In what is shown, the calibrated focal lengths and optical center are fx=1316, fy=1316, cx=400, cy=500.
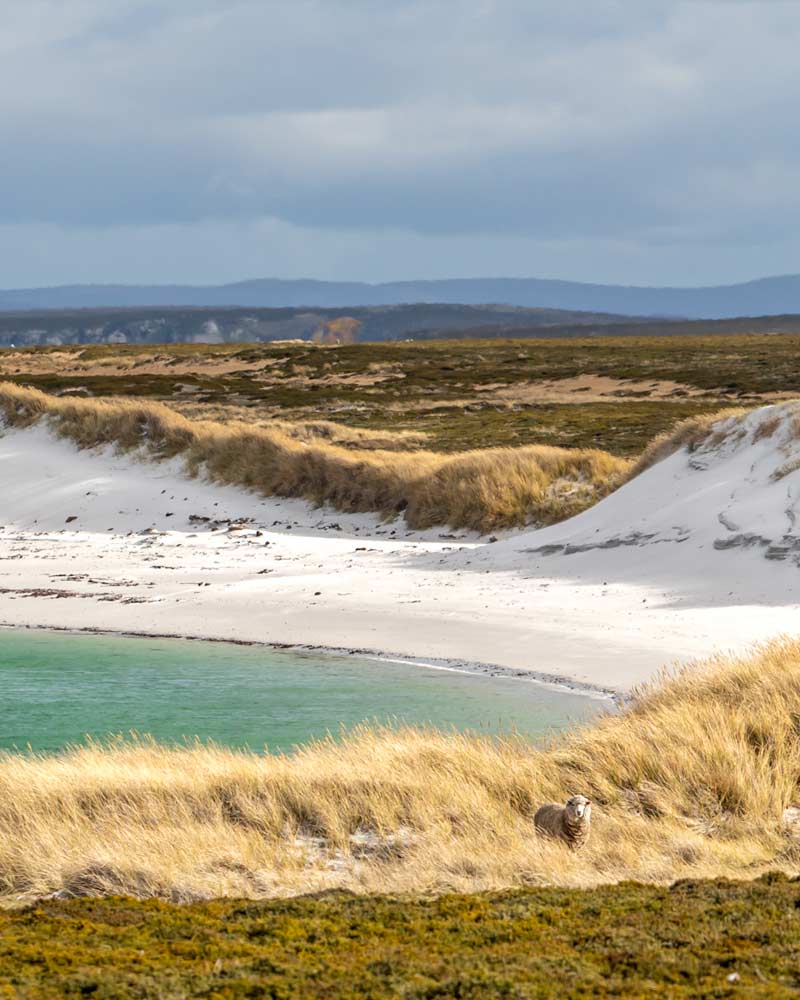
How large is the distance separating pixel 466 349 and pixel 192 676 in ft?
288

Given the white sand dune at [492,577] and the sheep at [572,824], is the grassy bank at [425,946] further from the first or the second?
the white sand dune at [492,577]

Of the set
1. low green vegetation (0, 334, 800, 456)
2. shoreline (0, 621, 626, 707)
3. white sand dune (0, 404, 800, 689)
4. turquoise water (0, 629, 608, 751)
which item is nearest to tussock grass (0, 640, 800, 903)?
turquoise water (0, 629, 608, 751)

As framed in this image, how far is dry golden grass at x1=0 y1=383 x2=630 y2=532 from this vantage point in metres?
24.8

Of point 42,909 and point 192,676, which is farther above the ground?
point 42,909

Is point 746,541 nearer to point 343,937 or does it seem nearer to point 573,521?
point 573,521

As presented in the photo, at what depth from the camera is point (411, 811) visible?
7508 millimetres

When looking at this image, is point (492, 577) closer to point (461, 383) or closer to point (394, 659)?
point (394, 659)

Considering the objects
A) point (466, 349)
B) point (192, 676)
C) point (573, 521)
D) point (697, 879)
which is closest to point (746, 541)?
point (573, 521)

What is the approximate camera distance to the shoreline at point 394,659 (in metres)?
13.0

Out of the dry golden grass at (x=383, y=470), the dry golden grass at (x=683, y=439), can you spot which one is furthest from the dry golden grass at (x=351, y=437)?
the dry golden grass at (x=683, y=439)

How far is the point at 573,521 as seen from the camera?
21375 millimetres

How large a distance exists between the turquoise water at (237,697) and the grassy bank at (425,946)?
5260 mm

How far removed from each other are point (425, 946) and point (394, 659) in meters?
10.0

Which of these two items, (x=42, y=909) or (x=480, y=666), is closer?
(x=42, y=909)
